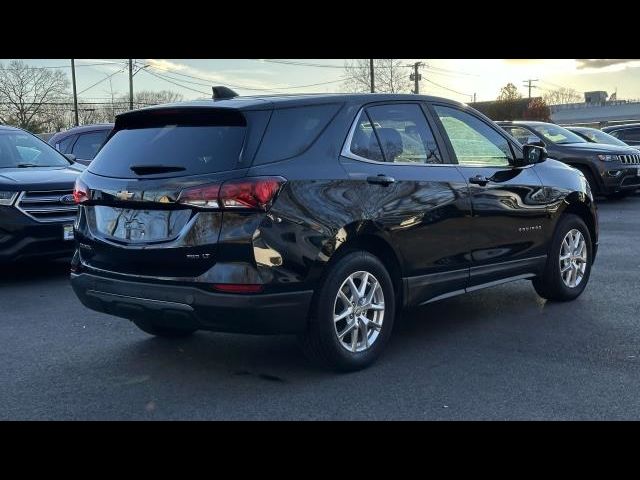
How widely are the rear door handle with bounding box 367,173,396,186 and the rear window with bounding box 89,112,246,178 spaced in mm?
895

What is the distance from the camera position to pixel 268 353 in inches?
207

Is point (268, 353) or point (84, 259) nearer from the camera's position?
point (84, 259)

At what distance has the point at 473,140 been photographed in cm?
588

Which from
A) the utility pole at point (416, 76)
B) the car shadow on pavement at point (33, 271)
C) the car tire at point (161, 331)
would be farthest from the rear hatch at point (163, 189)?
the utility pole at point (416, 76)

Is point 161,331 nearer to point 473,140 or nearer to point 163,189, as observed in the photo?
point 163,189

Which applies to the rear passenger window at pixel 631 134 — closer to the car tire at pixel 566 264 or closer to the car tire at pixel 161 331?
the car tire at pixel 566 264

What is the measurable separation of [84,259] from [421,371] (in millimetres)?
2270

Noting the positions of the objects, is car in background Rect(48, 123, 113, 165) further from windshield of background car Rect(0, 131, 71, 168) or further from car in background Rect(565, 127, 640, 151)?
car in background Rect(565, 127, 640, 151)

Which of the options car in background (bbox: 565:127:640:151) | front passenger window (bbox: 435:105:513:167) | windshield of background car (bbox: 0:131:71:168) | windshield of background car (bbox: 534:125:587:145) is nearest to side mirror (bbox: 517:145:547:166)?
front passenger window (bbox: 435:105:513:167)

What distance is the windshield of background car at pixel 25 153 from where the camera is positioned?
8883 mm
